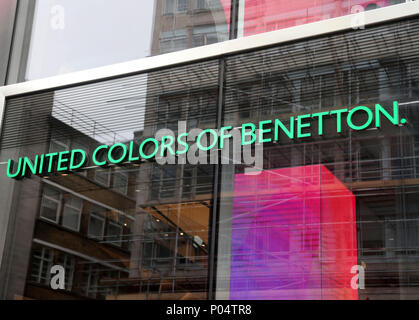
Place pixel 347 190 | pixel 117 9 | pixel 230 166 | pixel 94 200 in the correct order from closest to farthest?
pixel 347 190 < pixel 230 166 < pixel 94 200 < pixel 117 9

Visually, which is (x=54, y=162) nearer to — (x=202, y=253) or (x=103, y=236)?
(x=103, y=236)

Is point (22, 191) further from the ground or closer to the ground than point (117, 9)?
closer to the ground

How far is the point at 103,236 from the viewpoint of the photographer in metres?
6.43

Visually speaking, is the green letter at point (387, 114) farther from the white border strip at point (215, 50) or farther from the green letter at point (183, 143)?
the green letter at point (183, 143)

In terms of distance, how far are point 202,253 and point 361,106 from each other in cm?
192

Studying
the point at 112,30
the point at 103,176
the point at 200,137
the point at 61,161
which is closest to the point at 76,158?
the point at 61,161

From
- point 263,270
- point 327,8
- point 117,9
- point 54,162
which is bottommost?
point 263,270

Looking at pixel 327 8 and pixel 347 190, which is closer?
pixel 347 190

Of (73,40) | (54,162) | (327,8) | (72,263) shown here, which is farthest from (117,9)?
(72,263)

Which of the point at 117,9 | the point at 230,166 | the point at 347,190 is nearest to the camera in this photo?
the point at 347,190

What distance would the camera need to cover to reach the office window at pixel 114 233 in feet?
20.8

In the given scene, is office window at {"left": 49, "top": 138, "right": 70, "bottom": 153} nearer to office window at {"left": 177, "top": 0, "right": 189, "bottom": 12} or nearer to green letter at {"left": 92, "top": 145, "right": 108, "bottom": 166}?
green letter at {"left": 92, "top": 145, "right": 108, "bottom": 166}

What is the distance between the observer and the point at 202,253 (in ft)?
19.4

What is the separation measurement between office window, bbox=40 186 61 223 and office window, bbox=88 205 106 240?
44 cm
